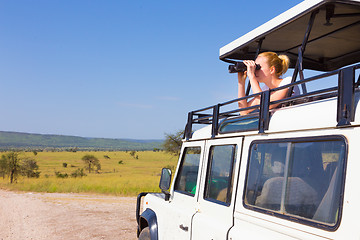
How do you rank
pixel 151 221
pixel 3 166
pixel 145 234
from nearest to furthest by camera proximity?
pixel 151 221 → pixel 145 234 → pixel 3 166

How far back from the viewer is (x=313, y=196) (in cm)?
237

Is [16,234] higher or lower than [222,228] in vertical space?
lower

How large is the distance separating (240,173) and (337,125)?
1.05 meters

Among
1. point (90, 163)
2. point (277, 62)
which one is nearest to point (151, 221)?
point (277, 62)

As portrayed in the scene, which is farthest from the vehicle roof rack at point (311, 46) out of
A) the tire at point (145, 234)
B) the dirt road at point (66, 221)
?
the dirt road at point (66, 221)

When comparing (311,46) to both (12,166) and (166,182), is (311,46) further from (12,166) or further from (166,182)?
(12,166)

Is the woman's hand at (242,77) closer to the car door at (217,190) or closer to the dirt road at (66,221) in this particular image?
the car door at (217,190)

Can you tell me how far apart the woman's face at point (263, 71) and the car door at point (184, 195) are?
87 cm

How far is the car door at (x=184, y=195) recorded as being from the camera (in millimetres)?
3799

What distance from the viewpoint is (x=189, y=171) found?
4.23 m

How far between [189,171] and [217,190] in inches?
30.9

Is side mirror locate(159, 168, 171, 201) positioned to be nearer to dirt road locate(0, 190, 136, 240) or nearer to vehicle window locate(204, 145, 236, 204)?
→ vehicle window locate(204, 145, 236, 204)

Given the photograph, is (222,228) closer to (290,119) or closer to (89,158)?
(290,119)

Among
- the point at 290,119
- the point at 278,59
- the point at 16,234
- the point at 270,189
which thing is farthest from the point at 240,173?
the point at 16,234
